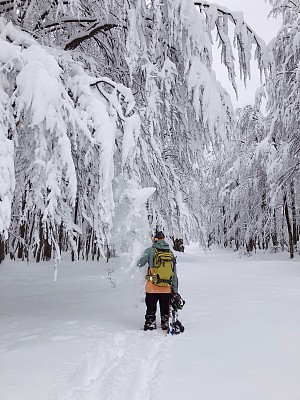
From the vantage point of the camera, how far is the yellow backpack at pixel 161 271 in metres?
5.80

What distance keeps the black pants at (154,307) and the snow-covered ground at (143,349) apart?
0.22 meters

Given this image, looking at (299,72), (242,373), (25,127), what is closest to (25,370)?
Result: (242,373)

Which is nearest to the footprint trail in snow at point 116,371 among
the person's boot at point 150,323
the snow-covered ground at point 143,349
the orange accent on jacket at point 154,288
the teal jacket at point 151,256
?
the snow-covered ground at point 143,349

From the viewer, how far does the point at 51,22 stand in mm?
5719

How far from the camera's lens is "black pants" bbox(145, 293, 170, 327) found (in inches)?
224

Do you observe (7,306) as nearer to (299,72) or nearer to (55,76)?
(55,76)

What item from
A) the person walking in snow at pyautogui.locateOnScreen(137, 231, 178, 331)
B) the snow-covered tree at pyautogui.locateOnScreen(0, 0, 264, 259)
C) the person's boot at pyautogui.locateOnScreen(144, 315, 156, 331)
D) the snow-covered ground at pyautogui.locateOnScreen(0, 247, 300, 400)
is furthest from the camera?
the person walking in snow at pyautogui.locateOnScreen(137, 231, 178, 331)

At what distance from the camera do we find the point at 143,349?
466cm

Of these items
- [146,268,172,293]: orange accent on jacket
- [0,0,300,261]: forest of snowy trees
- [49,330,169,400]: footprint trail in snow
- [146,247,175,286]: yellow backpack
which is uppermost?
[0,0,300,261]: forest of snowy trees

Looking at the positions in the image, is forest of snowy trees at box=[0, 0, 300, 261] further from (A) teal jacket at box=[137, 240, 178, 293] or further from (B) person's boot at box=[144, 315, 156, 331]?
(B) person's boot at box=[144, 315, 156, 331]

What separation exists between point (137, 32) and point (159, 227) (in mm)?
3092

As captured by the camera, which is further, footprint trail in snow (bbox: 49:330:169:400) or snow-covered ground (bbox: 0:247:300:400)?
snow-covered ground (bbox: 0:247:300:400)

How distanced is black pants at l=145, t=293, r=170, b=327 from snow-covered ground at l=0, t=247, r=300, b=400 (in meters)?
0.22

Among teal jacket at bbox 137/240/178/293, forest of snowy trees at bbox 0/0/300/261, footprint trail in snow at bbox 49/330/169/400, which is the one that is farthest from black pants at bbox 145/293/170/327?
forest of snowy trees at bbox 0/0/300/261
